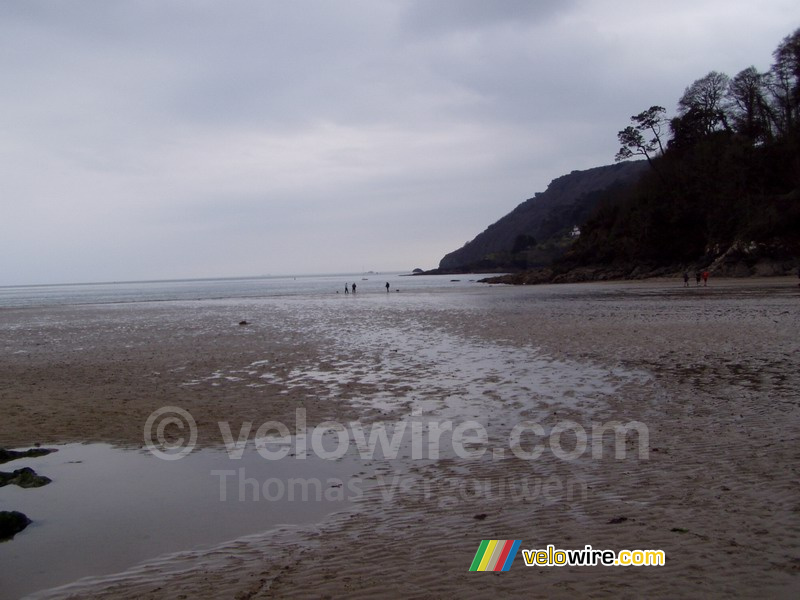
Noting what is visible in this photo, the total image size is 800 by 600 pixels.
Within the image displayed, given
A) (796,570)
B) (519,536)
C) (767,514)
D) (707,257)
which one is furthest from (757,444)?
(707,257)

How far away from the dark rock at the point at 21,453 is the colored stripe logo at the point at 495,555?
680cm

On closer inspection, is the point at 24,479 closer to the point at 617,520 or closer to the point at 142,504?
the point at 142,504

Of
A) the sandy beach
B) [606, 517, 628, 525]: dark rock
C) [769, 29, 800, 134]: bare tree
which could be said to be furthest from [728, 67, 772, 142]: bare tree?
[606, 517, 628, 525]: dark rock

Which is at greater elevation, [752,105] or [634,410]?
[752,105]

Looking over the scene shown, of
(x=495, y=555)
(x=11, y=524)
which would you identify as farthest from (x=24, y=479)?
(x=495, y=555)

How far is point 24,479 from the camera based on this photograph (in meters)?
6.59

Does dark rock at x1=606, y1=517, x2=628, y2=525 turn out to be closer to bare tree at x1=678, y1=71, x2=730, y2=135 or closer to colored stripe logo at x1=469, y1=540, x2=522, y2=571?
colored stripe logo at x1=469, y1=540, x2=522, y2=571

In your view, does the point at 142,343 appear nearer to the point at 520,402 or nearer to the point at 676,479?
the point at 520,402

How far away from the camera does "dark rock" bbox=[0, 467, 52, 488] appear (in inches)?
257

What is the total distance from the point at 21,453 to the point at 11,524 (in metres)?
3.10

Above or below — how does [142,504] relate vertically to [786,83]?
below

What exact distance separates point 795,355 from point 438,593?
13412 millimetres

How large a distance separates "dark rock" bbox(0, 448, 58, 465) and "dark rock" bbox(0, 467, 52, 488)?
0.94 meters

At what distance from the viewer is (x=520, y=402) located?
10.1 m
